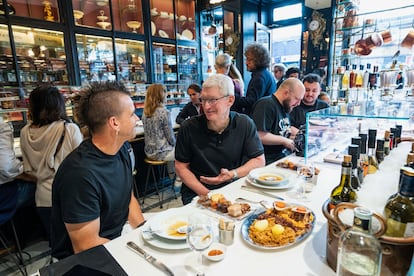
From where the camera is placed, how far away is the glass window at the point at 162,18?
5264mm

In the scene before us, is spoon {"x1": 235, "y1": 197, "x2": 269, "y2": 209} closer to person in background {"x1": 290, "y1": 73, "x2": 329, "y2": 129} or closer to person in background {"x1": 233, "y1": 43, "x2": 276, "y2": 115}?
person in background {"x1": 290, "y1": 73, "x2": 329, "y2": 129}

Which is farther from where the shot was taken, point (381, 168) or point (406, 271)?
point (381, 168)

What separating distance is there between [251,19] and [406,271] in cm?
547

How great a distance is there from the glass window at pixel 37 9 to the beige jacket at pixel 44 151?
2.55 meters

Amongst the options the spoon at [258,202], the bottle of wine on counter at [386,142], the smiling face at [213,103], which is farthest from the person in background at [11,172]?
the bottle of wine on counter at [386,142]

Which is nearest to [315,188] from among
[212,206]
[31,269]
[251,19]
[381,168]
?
[381,168]

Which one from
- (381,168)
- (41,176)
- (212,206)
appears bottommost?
(41,176)

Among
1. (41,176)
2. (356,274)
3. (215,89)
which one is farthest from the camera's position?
(41,176)

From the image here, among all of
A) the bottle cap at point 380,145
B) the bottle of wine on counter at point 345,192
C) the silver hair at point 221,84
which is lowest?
the bottle of wine on counter at point 345,192

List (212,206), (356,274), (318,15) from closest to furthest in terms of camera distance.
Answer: (356,274)
(212,206)
(318,15)

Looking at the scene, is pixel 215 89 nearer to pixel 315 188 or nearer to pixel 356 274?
pixel 315 188

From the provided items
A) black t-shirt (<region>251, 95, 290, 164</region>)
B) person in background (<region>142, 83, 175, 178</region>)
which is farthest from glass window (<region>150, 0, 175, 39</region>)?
black t-shirt (<region>251, 95, 290, 164</region>)

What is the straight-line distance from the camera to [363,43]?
3.62 metres

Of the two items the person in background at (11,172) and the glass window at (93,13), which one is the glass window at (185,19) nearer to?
the glass window at (93,13)
